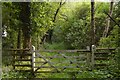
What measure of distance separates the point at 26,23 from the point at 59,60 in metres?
0.78

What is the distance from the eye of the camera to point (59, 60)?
369 cm

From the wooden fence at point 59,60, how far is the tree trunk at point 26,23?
144 mm

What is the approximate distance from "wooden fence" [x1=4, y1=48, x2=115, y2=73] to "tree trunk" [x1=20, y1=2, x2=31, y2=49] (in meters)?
0.14

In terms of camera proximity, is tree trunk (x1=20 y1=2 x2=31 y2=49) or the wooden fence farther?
the wooden fence

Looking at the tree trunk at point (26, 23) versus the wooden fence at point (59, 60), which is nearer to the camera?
the tree trunk at point (26, 23)

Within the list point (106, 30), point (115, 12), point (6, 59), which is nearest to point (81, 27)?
point (106, 30)

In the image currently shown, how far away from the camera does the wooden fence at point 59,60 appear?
3.61 metres

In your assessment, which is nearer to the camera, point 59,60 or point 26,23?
point 26,23

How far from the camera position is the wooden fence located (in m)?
3.61

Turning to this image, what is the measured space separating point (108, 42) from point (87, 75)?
0.60 meters

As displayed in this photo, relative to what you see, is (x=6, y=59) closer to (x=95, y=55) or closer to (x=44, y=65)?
(x=44, y=65)

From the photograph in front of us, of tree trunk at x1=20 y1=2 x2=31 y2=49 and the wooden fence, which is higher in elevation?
tree trunk at x1=20 y1=2 x2=31 y2=49

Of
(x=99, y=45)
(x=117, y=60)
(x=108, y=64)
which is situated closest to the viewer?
(x=117, y=60)

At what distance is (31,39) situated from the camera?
3.56 metres
